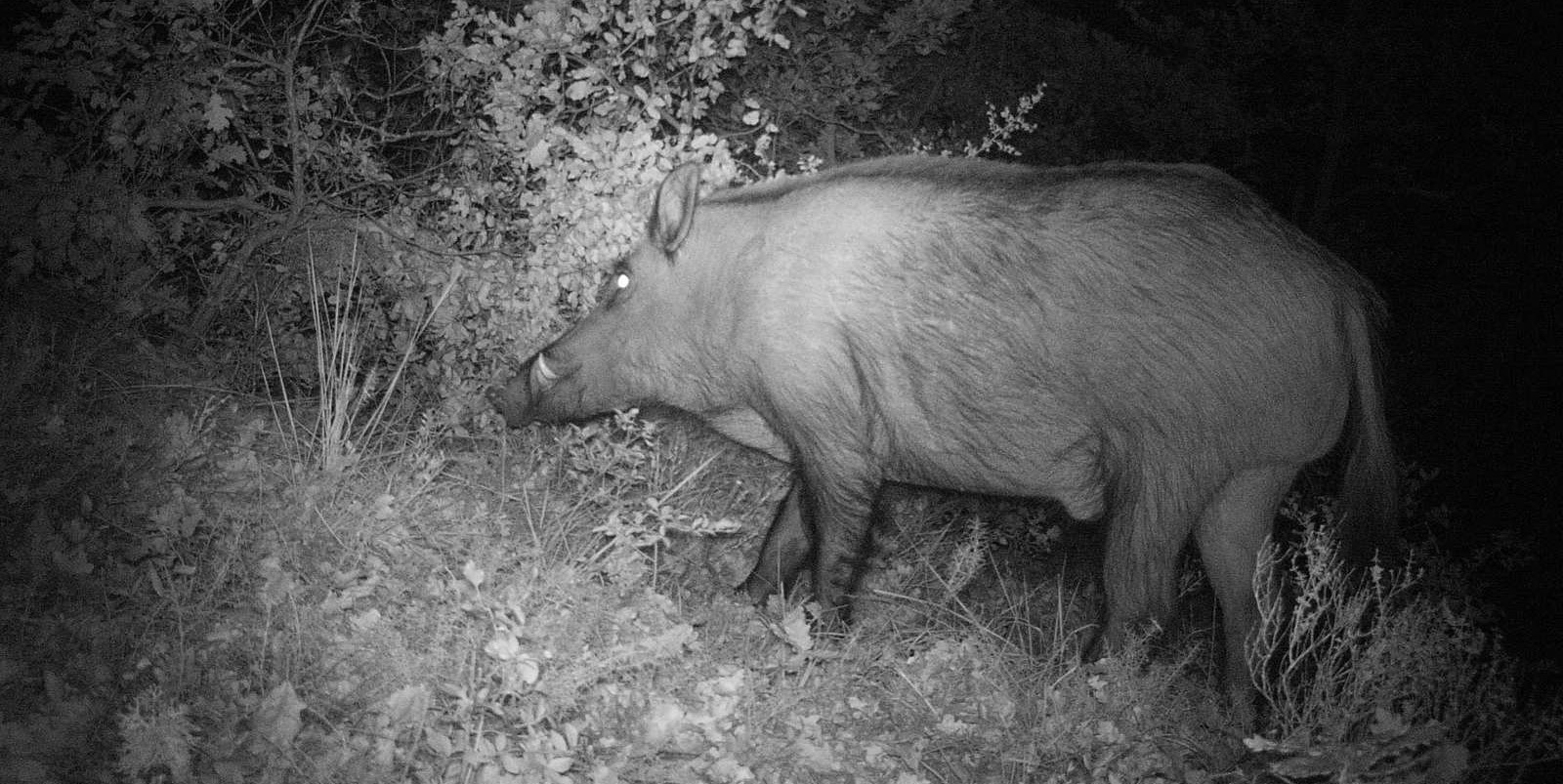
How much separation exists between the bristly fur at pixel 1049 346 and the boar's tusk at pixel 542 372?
533 millimetres

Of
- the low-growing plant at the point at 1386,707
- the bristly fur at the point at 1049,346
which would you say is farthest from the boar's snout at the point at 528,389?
the low-growing plant at the point at 1386,707

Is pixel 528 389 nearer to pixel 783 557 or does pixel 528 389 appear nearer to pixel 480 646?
pixel 783 557

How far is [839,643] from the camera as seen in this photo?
15.0ft

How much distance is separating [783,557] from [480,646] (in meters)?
1.81

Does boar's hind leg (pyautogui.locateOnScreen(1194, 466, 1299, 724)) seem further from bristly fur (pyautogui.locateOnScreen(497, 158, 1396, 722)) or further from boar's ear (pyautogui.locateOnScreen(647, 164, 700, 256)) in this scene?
boar's ear (pyautogui.locateOnScreen(647, 164, 700, 256))

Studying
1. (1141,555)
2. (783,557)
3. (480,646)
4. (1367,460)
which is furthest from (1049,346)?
(480,646)

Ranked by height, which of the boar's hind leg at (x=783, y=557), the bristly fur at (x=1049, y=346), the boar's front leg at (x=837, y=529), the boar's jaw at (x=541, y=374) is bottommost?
the boar's hind leg at (x=783, y=557)

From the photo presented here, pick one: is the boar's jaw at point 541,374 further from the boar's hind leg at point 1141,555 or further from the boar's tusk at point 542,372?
the boar's hind leg at point 1141,555

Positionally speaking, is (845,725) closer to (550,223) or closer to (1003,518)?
(550,223)

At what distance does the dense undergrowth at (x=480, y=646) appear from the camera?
2.95 metres

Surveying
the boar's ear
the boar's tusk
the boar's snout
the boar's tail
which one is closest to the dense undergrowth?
the boar's snout

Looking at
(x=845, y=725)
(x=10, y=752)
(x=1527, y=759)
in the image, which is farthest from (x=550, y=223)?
(x=1527, y=759)

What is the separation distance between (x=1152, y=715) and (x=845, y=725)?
3.50ft

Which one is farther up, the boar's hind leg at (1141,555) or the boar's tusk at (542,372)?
the boar's tusk at (542,372)
